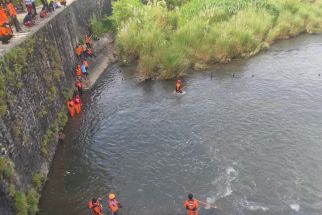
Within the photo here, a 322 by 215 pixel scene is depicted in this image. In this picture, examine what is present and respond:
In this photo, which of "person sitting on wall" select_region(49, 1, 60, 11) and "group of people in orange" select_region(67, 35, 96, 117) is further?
"person sitting on wall" select_region(49, 1, 60, 11)

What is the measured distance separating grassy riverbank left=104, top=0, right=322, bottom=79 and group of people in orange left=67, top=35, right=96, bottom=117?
2.71 m

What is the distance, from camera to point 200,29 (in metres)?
28.6

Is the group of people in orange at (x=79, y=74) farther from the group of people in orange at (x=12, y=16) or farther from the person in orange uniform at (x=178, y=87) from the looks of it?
the person in orange uniform at (x=178, y=87)

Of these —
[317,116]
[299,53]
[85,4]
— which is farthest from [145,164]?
[85,4]

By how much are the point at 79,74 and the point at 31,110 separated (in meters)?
9.53

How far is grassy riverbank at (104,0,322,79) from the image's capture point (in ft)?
88.5

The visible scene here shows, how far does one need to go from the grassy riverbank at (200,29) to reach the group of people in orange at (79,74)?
2.71 meters

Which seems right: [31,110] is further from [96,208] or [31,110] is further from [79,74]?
[79,74]

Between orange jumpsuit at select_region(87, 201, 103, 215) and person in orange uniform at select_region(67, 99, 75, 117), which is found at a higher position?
orange jumpsuit at select_region(87, 201, 103, 215)

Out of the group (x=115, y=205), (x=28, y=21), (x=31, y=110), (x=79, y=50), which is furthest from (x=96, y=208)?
(x=79, y=50)

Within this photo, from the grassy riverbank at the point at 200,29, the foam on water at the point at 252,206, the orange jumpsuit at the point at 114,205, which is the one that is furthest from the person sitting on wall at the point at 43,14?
the foam on water at the point at 252,206

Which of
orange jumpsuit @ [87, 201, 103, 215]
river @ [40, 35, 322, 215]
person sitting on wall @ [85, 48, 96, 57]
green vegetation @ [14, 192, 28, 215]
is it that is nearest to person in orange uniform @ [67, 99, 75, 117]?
river @ [40, 35, 322, 215]

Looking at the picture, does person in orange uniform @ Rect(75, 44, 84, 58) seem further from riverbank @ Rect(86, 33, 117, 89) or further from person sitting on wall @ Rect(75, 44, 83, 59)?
riverbank @ Rect(86, 33, 117, 89)

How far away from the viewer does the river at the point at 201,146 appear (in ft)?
47.5
